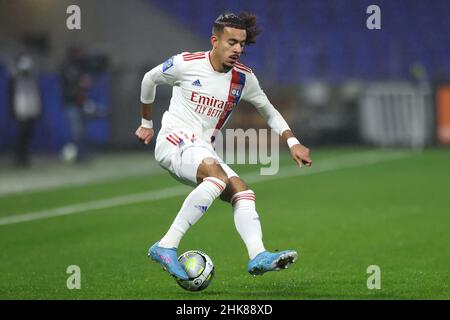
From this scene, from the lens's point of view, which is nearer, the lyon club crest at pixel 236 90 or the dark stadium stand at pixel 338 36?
the lyon club crest at pixel 236 90

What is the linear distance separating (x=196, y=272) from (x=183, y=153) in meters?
0.81

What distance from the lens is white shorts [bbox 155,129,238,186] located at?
7.59m

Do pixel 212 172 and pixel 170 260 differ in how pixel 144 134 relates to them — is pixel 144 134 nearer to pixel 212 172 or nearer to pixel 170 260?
pixel 212 172

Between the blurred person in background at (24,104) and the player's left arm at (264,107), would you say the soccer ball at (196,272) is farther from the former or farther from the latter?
the blurred person in background at (24,104)

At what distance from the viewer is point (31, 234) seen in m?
11.2

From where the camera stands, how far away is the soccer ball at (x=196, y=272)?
7391 mm

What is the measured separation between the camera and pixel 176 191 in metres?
15.6

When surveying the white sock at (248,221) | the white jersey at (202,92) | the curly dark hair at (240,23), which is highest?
the curly dark hair at (240,23)

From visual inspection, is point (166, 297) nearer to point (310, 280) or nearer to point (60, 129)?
point (310, 280)

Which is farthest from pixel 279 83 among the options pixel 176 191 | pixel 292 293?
pixel 292 293

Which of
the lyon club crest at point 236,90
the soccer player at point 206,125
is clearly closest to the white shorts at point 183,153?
the soccer player at point 206,125

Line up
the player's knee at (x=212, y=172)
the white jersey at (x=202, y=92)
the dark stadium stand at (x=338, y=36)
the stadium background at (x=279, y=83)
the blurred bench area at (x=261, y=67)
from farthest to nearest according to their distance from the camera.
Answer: the dark stadium stand at (x=338, y=36), the blurred bench area at (x=261, y=67), the stadium background at (x=279, y=83), the white jersey at (x=202, y=92), the player's knee at (x=212, y=172)

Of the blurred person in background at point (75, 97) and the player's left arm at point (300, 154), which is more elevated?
the player's left arm at point (300, 154)

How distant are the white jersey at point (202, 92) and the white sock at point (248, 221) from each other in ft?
1.89
